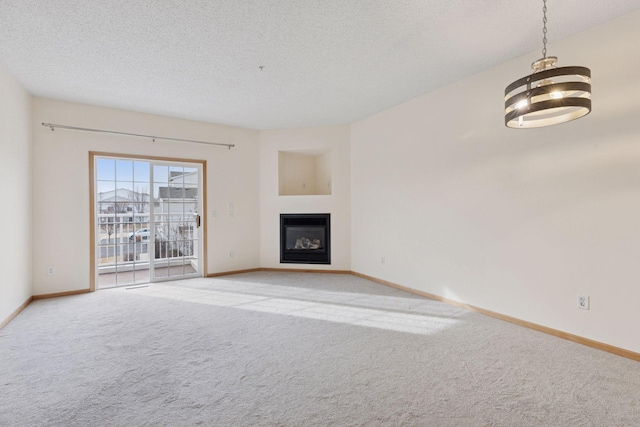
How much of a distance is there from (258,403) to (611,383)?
2.38m

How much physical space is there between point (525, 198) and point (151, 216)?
5.20m

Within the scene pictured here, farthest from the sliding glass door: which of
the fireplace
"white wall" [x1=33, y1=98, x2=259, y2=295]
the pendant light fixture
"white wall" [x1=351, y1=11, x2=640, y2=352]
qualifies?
the pendant light fixture

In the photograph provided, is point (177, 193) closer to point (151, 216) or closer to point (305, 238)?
point (151, 216)

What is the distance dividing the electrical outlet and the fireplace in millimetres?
3666

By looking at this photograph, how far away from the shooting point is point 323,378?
2199mm

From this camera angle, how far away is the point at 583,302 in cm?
275

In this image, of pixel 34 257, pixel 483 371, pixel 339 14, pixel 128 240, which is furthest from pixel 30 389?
pixel 128 240

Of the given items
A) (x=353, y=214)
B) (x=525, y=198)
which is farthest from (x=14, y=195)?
(x=525, y=198)

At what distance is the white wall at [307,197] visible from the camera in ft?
18.7

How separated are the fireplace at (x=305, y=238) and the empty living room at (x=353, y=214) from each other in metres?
0.53

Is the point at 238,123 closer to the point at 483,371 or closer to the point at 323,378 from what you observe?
the point at 323,378

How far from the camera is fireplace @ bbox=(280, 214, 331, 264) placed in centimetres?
578

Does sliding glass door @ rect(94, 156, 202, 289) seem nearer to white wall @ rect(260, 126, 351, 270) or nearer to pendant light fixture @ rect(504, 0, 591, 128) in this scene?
white wall @ rect(260, 126, 351, 270)

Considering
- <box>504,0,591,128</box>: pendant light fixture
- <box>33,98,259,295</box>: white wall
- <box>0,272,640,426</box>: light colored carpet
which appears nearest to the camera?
<box>504,0,591,128</box>: pendant light fixture
